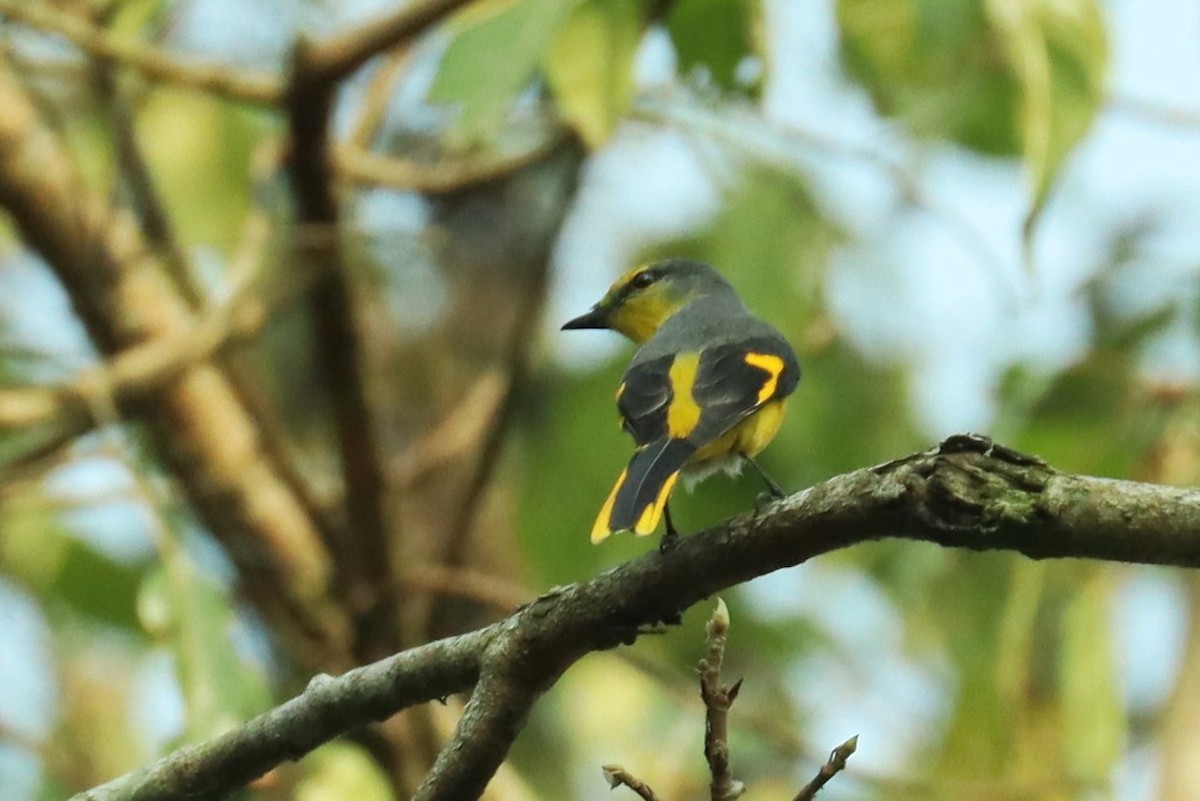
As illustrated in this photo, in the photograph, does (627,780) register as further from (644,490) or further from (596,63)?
(596,63)

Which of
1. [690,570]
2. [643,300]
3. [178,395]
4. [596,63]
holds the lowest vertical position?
[690,570]

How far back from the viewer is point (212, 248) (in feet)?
20.2

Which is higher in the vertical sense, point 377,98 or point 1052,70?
point 377,98

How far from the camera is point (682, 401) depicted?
2607mm

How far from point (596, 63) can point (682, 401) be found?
0.69m

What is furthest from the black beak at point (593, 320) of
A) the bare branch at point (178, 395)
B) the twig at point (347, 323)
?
the bare branch at point (178, 395)

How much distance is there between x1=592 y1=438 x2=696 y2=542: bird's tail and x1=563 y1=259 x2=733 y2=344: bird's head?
4.72 feet

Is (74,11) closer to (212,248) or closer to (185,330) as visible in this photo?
(185,330)

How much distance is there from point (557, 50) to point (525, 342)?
5.21 ft

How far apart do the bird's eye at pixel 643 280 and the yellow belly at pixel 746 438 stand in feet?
3.80

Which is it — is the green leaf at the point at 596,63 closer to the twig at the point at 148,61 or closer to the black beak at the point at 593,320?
the black beak at the point at 593,320

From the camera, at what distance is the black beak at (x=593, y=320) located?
387 centimetres

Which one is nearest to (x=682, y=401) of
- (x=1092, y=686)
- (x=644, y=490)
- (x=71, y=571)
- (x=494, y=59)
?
(x=644, y=490)

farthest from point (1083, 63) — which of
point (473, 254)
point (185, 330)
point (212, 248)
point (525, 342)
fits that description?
point (212, 248)
